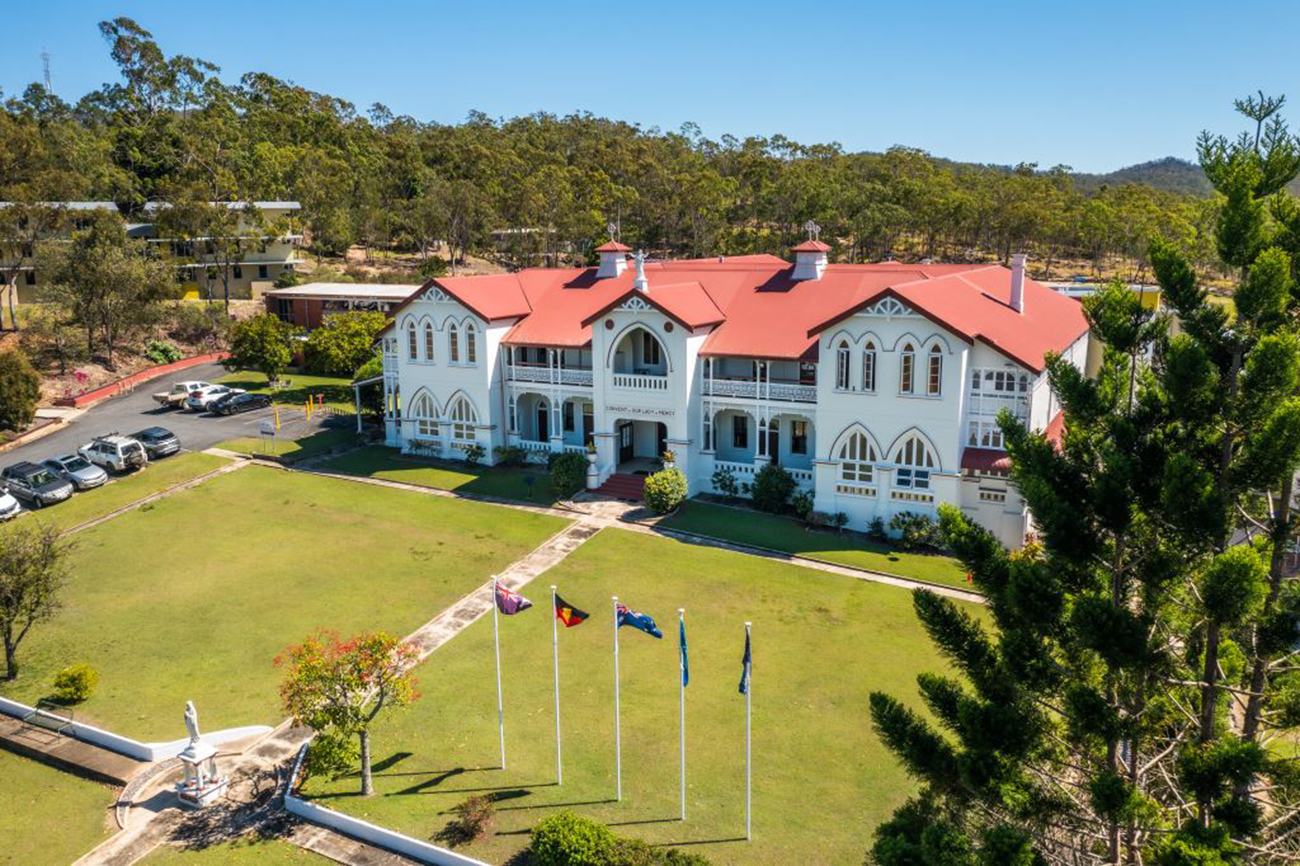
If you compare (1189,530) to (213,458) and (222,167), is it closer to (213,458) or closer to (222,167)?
(213,458)

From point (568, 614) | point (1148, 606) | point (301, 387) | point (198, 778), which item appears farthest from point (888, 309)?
point (301, 387)

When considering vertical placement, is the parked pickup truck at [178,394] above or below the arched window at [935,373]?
below

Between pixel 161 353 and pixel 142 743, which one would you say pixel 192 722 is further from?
pixel 161 353

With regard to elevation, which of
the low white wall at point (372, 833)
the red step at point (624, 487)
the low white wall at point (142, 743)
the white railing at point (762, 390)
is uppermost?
the white railing at point (762, 390)

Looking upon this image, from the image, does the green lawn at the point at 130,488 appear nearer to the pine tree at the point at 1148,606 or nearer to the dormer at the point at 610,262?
the dormer at the point at 610,262

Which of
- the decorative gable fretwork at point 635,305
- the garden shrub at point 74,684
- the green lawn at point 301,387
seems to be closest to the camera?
the garden shrub at point 74,684

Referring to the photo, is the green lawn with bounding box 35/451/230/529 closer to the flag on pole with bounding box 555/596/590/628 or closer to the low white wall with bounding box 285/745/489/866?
the low white wall with bounding box 285/745/489/866

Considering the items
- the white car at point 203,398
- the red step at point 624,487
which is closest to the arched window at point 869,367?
the red step at point 624,487

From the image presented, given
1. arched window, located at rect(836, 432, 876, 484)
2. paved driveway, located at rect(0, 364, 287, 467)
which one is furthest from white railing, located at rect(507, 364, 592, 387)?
paved driveway, located at rect(0, 364, 287, 467)
